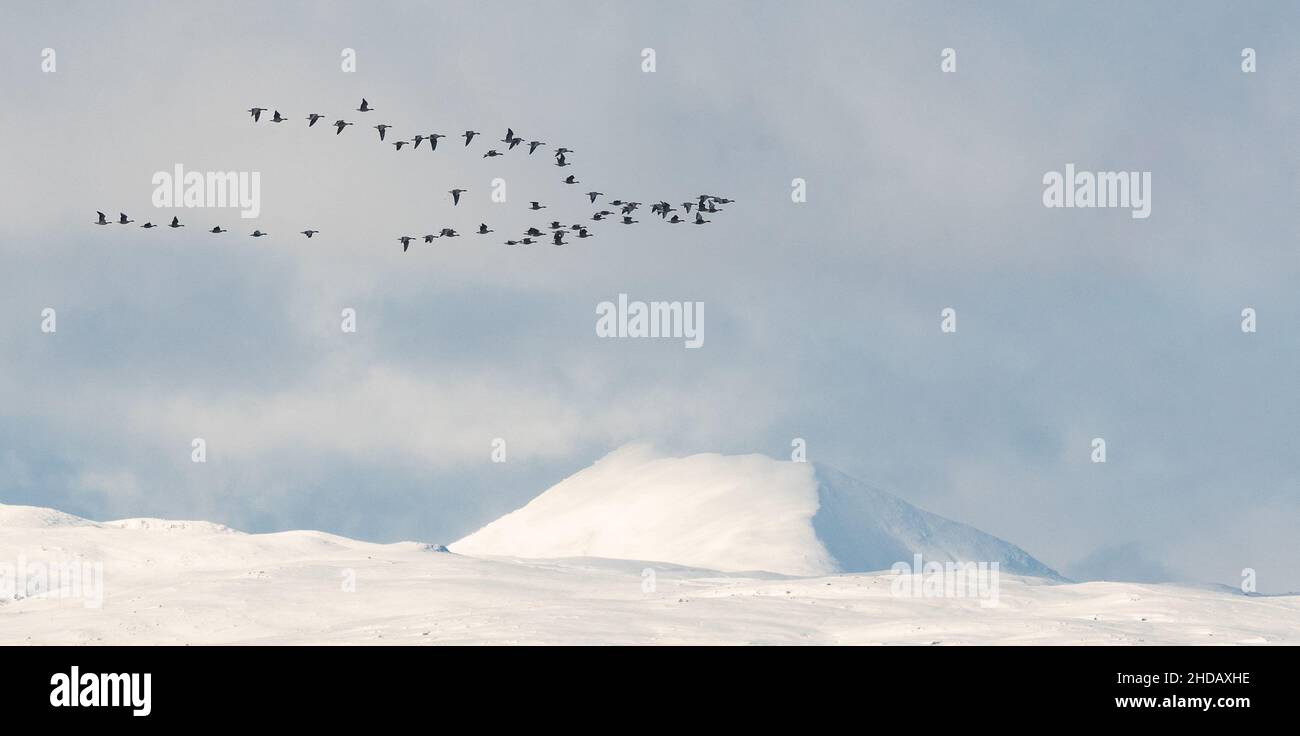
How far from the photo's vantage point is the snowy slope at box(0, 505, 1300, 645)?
3730 inches

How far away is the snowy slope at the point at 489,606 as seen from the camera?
9475cm

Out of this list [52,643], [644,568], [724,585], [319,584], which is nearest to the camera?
[52,643]

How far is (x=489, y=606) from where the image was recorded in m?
112

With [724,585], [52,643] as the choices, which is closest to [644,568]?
[724,585]

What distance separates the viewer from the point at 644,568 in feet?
566
